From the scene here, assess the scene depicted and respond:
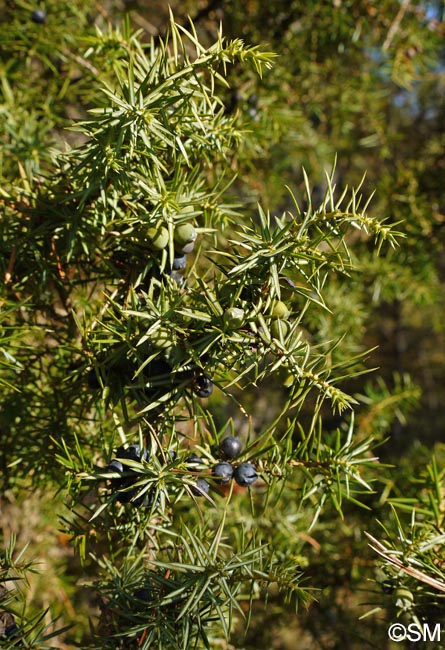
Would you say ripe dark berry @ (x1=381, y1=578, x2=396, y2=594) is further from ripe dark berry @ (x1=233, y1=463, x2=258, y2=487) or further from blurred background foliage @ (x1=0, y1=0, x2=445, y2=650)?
ripe dark berry @ (x1=233, y1=463, x2=258, y2=487)

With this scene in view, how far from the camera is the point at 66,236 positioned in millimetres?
624

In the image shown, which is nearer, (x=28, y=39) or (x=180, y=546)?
(x=180, y=546)

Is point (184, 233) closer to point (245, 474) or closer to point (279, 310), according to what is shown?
point (279, 310)

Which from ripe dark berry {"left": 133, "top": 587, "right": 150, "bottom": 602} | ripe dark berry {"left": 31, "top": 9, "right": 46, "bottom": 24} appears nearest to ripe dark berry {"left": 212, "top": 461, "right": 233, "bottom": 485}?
ripe dark berry {"left": 133, "top": 587, "right": 150, "bottom": 602}

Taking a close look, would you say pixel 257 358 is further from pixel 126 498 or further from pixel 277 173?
pixel 277 173

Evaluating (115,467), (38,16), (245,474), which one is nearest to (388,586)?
(245,474)

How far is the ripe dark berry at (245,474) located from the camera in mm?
528

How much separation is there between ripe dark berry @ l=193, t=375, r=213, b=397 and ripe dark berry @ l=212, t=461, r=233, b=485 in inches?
2.9

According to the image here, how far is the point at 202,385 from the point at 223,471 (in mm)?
85

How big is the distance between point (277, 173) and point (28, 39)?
64 centimetres

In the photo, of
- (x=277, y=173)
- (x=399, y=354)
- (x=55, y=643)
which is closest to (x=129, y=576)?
(x=55, y=643)

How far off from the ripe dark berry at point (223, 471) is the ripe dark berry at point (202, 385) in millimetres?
73

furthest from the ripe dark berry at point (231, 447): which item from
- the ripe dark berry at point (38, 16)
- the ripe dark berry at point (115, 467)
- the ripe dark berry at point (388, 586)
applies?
the ripe dark berry at point (38, 16)

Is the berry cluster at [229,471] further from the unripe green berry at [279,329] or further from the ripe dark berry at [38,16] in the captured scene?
the ripe dark berry at [38,16]
